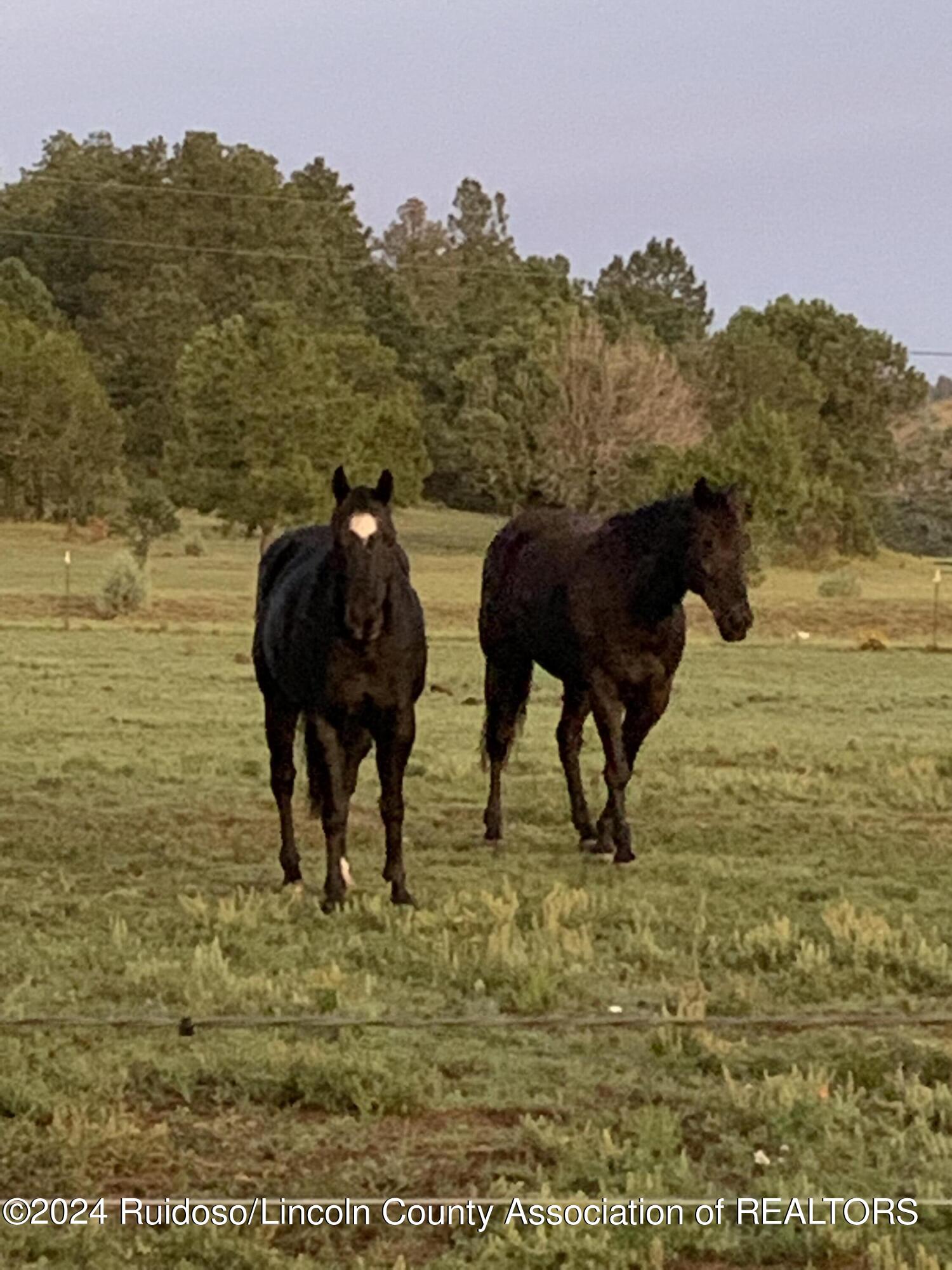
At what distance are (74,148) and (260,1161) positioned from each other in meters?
109

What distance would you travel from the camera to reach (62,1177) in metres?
4.81

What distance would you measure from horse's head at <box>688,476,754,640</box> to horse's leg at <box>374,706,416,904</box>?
1952 mm

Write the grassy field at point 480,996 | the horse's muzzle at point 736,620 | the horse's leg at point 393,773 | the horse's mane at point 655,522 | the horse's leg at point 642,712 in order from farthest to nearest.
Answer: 1. the horse's leg at point 642,712
2. the horse's mane at point 655,522
3. the horse's muzzle at point 736,620
4. the horse's leg at point 393,773
5. the grassy field at point 480,996

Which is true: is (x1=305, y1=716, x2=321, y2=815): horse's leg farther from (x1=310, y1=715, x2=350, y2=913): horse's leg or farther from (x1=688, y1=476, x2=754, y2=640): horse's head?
(x1=688, y1=476, x2=754, y2=640): horse's head

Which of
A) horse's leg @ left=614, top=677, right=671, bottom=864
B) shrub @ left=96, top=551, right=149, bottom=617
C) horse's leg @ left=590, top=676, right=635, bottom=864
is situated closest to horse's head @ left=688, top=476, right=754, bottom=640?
horse's leg @ left=614, top=677, right=671, bottom=864

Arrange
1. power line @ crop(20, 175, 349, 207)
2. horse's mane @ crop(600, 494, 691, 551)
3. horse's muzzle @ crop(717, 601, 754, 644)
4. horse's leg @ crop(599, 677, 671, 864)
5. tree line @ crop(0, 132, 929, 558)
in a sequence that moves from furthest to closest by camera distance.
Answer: power line @ crop(20, 175, 349, 207)
tree line @ crop(0, 132, 929, 558)
horse's leg @ crop(599, 677, 671, 864)
horse's mane @ crop(600, 494, 691, 551)
horse's muzzle @ crop(717, 601, 754, 644)

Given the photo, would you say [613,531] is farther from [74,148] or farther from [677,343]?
[74,148]

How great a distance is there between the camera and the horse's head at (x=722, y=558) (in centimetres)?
998

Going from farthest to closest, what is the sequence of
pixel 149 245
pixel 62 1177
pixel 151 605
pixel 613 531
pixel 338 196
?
pixel 338 196, pixel 149 245, pixel 151 605, pixel 613 531, pixel 62 1177

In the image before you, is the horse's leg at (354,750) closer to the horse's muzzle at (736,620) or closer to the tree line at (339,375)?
the horse's muzzle at (736,620)

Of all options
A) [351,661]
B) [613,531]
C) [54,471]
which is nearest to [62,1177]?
[351,661]

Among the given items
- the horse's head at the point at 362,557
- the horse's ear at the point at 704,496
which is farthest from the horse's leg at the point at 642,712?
the horse's head at the point at 362,557

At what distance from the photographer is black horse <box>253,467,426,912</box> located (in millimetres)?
8648

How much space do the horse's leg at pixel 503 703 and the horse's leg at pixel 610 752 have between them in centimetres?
112
